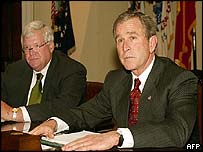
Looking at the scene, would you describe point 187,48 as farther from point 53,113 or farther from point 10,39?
point 53,113

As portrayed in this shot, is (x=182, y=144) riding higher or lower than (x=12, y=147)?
lower

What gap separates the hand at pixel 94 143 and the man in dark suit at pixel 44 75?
1317 mm

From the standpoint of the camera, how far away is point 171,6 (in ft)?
17.7

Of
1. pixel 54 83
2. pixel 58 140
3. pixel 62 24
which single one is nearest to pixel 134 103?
pixel 58 140

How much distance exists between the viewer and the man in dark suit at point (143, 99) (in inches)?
76.6

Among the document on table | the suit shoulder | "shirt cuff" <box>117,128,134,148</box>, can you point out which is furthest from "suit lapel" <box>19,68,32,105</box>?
"shirt cuff" <box>117,128,134,148</box>

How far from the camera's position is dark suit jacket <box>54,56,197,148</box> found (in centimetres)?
194

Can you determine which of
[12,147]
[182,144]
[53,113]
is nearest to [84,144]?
[12,147]

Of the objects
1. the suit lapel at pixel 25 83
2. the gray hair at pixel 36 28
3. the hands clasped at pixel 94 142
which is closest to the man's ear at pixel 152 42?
the hands clasped at pixel 94 142

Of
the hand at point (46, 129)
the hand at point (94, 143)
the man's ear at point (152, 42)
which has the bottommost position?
the hand at point (46, 129)

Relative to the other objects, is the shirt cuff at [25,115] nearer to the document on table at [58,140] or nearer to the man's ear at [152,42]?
the document on table at [58,140]

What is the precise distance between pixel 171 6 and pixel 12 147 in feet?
13.9

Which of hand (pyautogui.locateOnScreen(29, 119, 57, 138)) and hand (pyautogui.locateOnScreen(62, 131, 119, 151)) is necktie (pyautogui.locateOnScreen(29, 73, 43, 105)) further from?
hand (pyautogui.locateOnScreen(62, 131, 119, 151))

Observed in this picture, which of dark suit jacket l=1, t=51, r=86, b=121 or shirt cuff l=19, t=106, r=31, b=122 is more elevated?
dark suit jacket l=1, t=51, r=86, b=121
